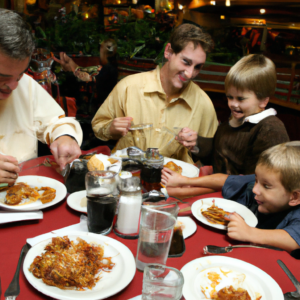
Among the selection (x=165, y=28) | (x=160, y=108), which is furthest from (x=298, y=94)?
(x=165, y=28)

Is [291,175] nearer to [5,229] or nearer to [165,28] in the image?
[5,229]

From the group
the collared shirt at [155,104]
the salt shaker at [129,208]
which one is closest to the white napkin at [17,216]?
the salt shaker at [129,208]

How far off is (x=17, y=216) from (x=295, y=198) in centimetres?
124

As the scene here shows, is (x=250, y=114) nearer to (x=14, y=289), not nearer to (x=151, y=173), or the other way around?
(x=151, y=173)

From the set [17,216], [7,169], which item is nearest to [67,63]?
[7,169]

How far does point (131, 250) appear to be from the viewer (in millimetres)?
1056

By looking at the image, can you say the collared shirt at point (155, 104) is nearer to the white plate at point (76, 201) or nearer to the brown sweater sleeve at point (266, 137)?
the brown sweater sleeve at point (266, 137)

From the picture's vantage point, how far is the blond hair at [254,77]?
84.8 inches

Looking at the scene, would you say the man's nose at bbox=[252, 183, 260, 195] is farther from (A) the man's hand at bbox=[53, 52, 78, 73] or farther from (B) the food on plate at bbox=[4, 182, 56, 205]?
(A) the man's hand at bbox=[53, 52, 78, 73]

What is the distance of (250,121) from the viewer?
84.3 inches

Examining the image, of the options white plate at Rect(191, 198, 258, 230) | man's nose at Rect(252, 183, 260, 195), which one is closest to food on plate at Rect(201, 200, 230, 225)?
white plate at Rect(191, 198, 258, 230)

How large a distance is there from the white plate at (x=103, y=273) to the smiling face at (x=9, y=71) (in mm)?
888

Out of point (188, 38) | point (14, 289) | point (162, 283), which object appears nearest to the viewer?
point (162, 283)

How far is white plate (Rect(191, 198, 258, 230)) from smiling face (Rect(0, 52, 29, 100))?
3.60 feet
